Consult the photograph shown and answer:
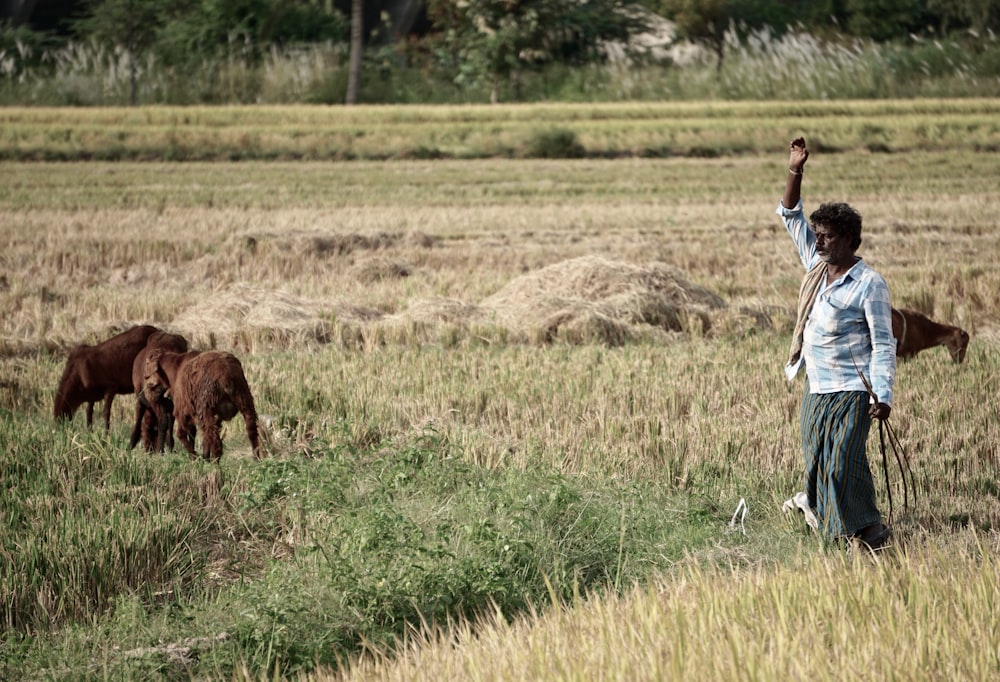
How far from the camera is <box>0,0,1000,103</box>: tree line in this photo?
30062mm

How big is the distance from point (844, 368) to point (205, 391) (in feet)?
9.29

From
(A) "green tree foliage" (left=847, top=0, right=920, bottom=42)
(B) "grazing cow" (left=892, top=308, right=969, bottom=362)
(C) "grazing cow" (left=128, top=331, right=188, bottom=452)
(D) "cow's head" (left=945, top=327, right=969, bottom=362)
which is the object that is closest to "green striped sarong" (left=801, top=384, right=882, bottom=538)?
(B) "grazing cow" (left=892, top=308, right=969, bottom=362)

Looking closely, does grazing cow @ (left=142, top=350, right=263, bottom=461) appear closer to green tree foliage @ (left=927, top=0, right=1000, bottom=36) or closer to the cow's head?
the cow's head

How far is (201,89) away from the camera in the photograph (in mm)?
29906

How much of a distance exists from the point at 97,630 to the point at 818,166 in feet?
60.6

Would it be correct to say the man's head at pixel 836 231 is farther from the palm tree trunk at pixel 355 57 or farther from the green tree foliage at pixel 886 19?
the green tree foliage at pixel 886 19

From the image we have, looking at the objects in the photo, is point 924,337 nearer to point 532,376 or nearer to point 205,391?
point 532,376

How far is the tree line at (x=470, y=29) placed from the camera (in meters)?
30.1

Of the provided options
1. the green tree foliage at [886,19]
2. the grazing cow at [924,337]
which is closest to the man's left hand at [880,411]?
the grazing cow at [924,337]

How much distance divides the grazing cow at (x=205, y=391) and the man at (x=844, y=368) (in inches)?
101

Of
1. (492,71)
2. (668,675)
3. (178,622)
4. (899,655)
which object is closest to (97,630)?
(178,622)

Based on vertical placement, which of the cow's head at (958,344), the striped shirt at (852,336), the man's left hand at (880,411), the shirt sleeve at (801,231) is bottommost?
the cow's head at (958,344)

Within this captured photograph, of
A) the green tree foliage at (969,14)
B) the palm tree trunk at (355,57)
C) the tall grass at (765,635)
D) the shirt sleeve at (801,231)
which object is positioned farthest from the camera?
the palm tree trunk at (355,57)

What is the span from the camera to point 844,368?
4.81 metres
